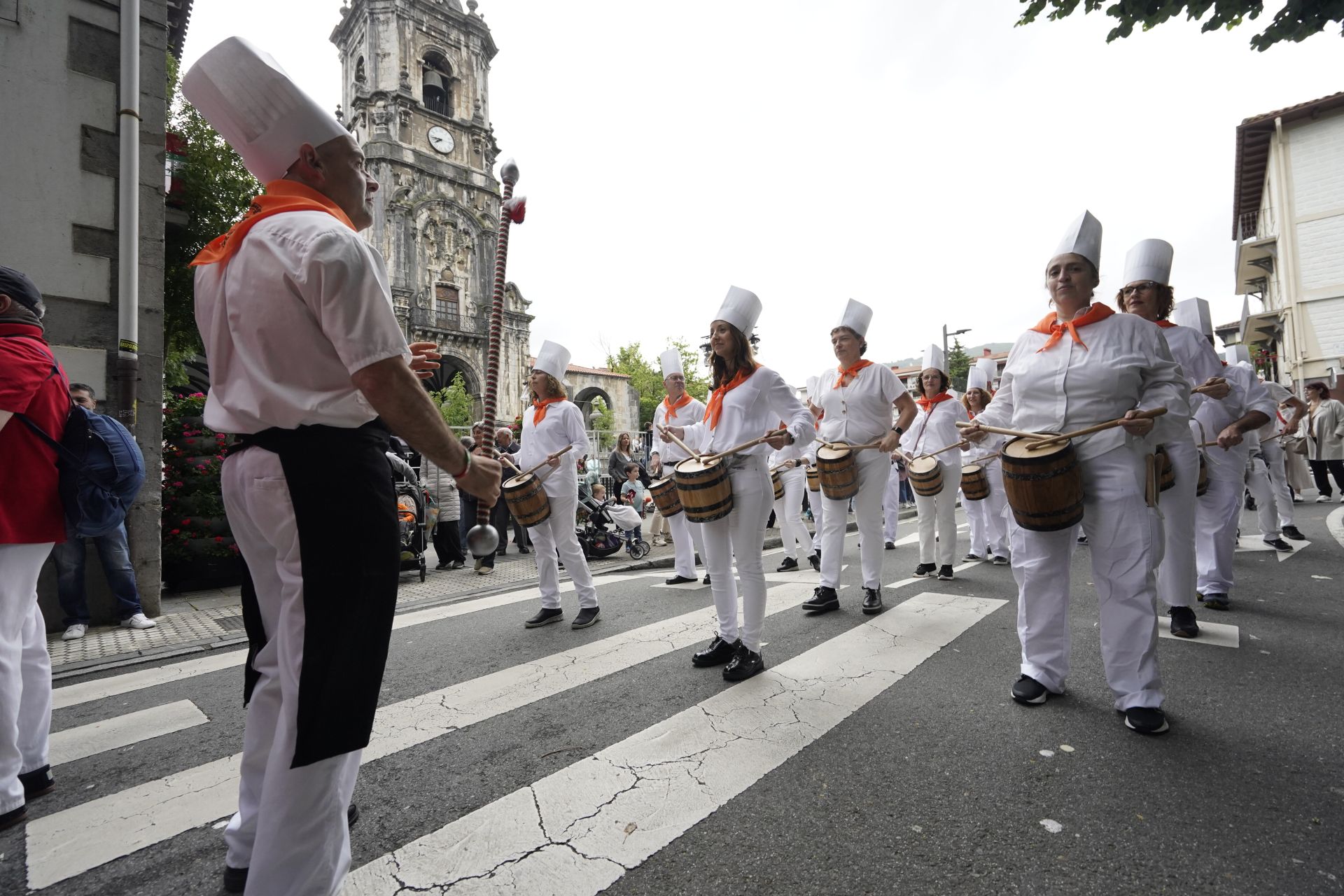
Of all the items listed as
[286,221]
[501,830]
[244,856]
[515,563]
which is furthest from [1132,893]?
[515,563]

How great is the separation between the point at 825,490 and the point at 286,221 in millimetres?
4622

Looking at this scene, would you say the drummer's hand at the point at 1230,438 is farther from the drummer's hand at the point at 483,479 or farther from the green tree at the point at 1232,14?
the drummer's hand at the point at 483,479

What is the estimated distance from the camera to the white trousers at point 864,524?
216 inches

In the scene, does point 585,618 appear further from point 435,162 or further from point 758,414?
point 435,162

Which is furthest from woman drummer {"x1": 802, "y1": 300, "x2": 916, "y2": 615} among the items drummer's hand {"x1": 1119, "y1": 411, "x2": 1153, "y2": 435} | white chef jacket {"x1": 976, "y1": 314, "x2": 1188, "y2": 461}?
drummer's hand {"x1": 1119, "y1": 411, "x2": 1153, "y2": 435}

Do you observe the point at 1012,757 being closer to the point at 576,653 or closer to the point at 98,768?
the point at 576,653

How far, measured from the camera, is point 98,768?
2.94m

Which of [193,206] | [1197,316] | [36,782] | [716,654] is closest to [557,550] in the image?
[716,654]

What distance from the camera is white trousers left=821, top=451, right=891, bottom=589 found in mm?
5488

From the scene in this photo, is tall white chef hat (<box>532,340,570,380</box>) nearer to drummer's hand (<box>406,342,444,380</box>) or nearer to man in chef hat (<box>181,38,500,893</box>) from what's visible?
drummer's hand (<box>406,342,444,380</box>)

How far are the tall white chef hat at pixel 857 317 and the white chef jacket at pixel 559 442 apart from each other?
265cm

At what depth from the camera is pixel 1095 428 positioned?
3.15 metres

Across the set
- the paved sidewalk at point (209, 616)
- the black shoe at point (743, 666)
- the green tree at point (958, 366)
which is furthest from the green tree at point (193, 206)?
the green tree at point (958, 366)

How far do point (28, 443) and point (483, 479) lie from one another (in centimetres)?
230
